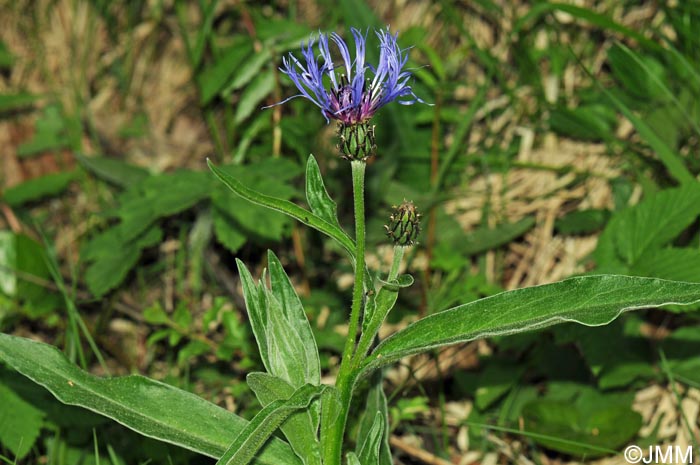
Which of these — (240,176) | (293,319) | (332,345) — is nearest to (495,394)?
(332,345)

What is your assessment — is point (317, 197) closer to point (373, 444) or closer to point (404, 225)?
point (404, 225)

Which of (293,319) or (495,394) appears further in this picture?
(495,394)

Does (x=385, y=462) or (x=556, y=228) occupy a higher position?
(x=556, y=228)

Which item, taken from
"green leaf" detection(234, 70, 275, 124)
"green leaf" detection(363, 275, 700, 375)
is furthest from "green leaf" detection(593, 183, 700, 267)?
"green leaf" detection(234, 70, 275, 124)

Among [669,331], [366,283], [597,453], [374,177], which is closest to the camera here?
[366,283]

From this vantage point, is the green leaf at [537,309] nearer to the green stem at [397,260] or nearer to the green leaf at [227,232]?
the green stem at [397,260]

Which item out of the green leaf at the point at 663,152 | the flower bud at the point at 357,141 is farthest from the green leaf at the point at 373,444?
the green leaf at the point at 663,152

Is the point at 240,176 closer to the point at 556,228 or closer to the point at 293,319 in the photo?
the point at 293,319

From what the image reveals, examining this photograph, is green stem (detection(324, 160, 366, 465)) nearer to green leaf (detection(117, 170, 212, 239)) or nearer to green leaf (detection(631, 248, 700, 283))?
green leaf (detection(631, 248, 700, 283))

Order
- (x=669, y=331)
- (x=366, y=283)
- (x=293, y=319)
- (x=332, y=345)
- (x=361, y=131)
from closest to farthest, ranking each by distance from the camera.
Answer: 1. (x=361, y=131)
2. (x=366, y=283)
3. (x=293, y=319)
4. (x=332, y=345)
5. (x=669, y=331)
